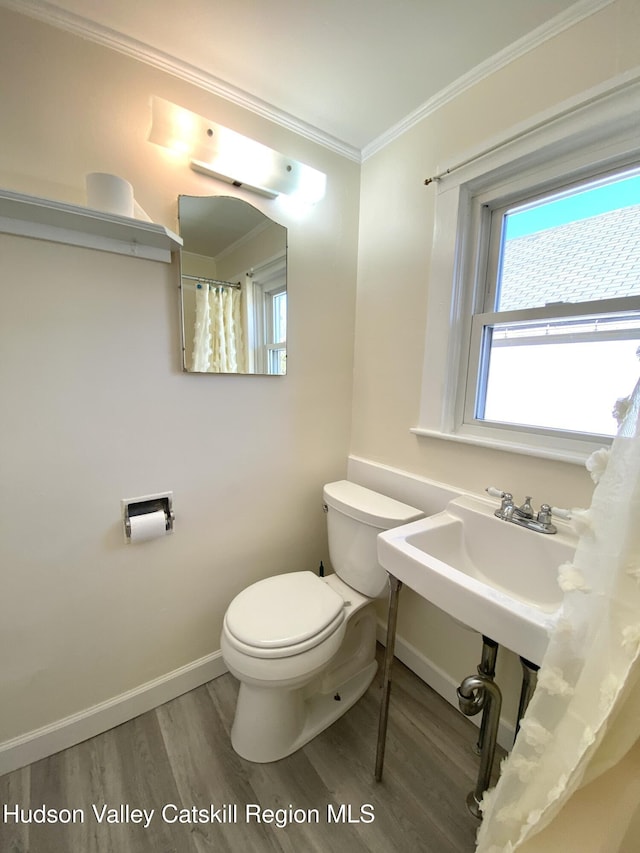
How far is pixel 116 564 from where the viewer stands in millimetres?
1215

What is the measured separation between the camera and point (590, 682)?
1.82ft

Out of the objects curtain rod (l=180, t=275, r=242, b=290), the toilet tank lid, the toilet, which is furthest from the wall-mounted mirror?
the toilet

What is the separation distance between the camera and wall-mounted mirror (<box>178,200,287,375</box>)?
47.9 inches

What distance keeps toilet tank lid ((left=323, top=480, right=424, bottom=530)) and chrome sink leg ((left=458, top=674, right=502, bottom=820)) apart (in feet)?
1.65

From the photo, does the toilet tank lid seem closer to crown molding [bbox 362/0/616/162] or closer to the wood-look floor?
the wood-look floor

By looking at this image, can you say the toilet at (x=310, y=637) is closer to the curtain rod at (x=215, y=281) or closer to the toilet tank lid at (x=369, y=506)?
the toilet tank lid at (x=369, y=506)

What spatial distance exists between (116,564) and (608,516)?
56.0 inches

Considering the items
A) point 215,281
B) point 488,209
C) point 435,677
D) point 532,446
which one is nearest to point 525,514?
point 532,446

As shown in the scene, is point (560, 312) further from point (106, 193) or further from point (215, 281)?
point (106, 193)

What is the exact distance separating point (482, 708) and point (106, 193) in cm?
179

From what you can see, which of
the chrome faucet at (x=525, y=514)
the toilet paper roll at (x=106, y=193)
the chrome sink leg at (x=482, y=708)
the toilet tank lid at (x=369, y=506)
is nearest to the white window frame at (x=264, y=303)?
the toilet paper roll at (x=106, y=193)

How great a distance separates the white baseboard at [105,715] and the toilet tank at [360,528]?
2.33ft

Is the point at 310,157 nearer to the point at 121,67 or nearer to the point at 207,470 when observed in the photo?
the point at 121,67

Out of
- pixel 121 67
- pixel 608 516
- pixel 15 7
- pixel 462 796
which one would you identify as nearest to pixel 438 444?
pixel 608 516
